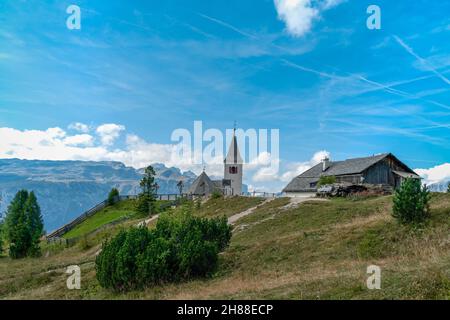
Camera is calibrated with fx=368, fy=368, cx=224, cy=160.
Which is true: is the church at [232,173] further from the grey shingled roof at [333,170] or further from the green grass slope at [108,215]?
the grey shingled roof at [333,170]

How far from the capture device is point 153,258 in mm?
17359

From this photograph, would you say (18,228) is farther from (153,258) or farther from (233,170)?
(233,170)

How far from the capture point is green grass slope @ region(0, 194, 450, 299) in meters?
11.1

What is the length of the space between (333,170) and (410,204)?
36.1 metres

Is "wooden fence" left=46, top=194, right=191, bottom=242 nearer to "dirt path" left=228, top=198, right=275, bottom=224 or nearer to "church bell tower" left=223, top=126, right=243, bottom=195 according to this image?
"church bell tower" left=223, top=126, right=243, bottom=195

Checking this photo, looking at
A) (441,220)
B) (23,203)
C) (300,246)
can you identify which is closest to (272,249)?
(300,246)

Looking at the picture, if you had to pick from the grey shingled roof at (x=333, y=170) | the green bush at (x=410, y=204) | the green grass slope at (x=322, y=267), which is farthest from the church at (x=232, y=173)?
the green bush at (x=410, y=204)

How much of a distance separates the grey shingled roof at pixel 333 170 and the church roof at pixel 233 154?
3261 centimetres

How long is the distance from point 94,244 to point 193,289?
34714mm

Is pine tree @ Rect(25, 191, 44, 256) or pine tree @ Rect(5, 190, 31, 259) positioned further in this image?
pine tree @ Rect(25, 191, 44, 256)

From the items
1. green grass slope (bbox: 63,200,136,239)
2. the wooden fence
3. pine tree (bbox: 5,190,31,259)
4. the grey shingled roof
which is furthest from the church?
pine tree (bbox: 5,190,31,259)

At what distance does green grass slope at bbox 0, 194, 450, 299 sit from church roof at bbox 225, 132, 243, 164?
63.4 metres

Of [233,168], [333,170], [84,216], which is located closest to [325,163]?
[333,170]

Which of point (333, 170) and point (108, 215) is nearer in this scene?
point (333, 170)
